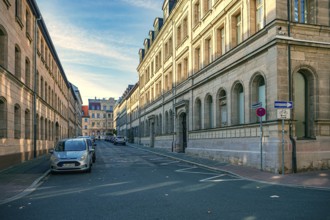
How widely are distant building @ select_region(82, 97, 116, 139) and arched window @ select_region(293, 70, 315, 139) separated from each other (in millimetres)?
125473

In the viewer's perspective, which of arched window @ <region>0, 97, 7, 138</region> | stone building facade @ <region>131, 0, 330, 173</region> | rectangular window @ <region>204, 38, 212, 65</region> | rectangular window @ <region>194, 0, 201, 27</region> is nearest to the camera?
stone building facade @ <region>131, 0, 330, 173</region>

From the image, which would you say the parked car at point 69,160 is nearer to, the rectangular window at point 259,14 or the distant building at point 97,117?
the rectangular window at point 259,14

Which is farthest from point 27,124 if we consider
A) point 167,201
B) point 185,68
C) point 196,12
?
point 167,201

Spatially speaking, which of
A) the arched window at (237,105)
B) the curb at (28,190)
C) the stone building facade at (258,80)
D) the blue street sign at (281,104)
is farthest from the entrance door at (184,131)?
the curb at (28,190)

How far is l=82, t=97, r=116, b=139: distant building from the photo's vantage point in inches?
5443

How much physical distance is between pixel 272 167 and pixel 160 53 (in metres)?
27.9

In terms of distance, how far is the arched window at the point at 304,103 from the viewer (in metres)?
14.9

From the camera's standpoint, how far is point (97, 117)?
5527 inches

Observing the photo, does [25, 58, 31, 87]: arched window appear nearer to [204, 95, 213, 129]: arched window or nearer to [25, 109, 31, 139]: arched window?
[25, 109, 31, 139]: arched window

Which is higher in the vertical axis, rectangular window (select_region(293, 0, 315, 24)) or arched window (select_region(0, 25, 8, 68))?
rectangular window (select_region(293, 0, 315, 24))

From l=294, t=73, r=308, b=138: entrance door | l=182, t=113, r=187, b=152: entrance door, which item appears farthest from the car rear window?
l=182, t=113, r=187, b=152: entrance door

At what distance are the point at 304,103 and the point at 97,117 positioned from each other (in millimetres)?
130172

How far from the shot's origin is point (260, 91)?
16.4m

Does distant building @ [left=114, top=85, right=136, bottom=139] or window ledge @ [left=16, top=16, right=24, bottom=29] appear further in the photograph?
distant building @ [left=114, top=85, right=136, bottom=139]
